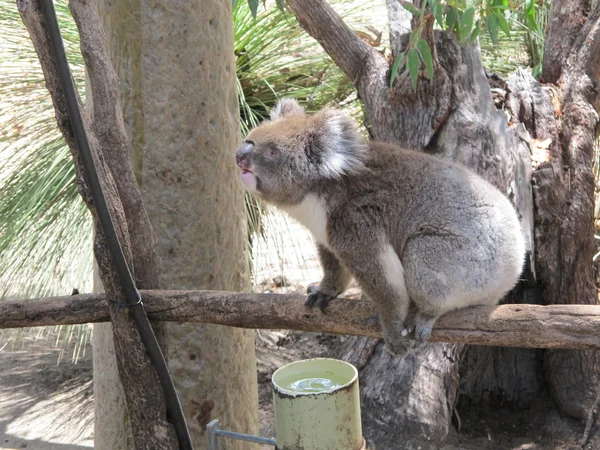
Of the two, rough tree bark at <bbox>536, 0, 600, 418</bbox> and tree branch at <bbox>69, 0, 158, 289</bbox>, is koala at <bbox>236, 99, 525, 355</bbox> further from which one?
rough tree bark at <bbox>536, 0, 600, 418</bbox>

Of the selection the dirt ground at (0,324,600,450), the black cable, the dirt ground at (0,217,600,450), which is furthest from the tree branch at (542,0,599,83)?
the black cable

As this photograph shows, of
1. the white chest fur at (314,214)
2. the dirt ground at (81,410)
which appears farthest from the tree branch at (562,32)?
the white chest fur at (314,214)

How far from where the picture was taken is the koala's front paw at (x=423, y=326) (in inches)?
88.0

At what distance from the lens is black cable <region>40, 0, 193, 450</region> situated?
1.76 m

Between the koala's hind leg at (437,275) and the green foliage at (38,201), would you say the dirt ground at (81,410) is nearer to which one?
the green foliage at (38,201)

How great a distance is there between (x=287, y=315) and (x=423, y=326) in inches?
18.1

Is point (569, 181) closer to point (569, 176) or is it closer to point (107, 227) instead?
point (569, 176)

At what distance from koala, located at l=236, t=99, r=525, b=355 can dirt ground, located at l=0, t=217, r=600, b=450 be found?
1.75 meters

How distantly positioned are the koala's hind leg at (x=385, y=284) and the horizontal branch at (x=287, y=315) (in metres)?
0.06

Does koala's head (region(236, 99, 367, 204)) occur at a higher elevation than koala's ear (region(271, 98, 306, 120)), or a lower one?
lower

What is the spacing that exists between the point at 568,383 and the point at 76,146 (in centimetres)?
353

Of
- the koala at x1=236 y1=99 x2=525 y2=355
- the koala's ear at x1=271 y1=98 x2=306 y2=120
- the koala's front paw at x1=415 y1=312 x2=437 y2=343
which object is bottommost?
the koala's front paw at x1=415 y1=312 x2=437 y2=343

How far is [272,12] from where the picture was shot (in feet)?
16.5

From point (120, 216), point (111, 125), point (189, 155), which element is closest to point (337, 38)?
point (189, 155)
